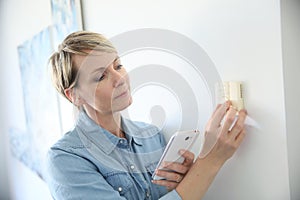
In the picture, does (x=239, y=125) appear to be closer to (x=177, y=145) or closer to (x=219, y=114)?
(x=219, y=114)

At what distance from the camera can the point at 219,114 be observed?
73 cm

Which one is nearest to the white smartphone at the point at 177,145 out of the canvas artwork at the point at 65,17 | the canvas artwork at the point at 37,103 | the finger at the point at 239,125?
the finger at the point at 239,125

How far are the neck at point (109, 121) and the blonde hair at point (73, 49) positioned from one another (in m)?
0.11

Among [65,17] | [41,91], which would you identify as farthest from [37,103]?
[65,17]

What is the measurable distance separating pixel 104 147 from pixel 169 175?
0.20 metres

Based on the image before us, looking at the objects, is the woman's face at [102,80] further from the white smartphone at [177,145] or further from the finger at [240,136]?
the finger at [240,136]

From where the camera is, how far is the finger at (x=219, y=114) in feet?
2.39

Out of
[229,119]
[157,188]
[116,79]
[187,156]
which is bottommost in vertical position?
[157,188]

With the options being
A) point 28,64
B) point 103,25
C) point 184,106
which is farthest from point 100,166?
point 28,64

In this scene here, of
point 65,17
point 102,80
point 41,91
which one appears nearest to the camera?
point 102,80

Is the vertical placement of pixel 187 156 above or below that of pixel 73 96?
below

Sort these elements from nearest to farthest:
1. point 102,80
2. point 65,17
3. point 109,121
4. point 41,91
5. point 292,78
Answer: point 292,78 < point 102,80 < point 109,121 < point 65,17 < point 41,91

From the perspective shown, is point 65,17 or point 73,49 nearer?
point 73,49

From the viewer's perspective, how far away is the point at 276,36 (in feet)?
2.05
